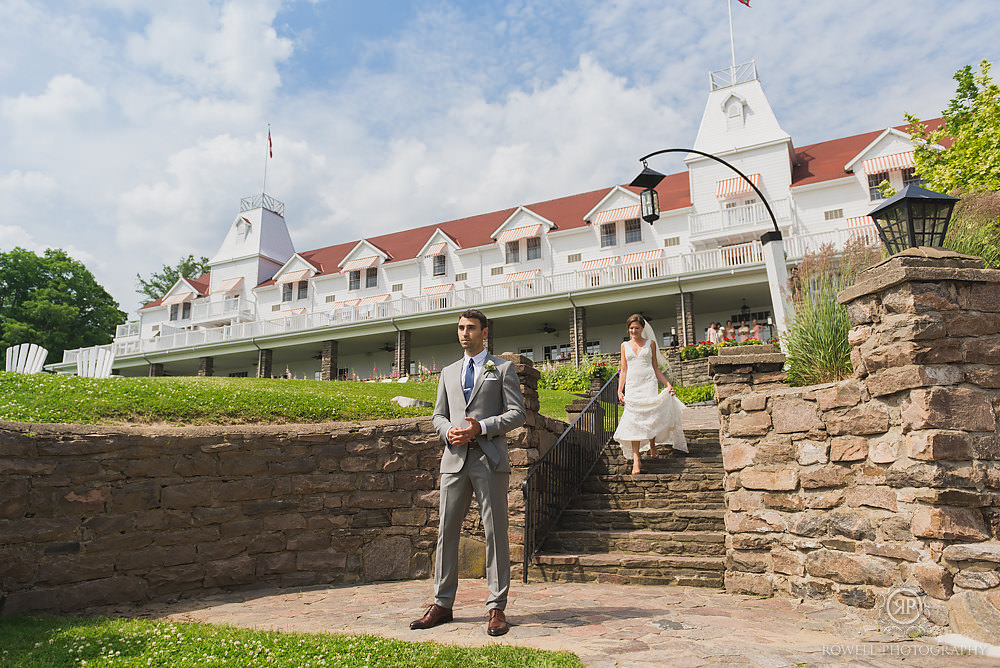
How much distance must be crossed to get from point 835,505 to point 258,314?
3663 cm

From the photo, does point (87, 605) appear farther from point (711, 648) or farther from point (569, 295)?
point (569, 295)

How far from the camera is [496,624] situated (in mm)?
3850

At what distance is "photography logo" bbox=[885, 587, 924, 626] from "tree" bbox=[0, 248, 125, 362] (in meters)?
45.8

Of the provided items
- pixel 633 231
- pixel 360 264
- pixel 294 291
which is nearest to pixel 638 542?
pixel 633 231

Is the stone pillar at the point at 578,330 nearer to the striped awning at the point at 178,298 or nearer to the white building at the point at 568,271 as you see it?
the white building at the point at 568,271

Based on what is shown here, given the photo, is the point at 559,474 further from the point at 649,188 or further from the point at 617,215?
the point at 617,215

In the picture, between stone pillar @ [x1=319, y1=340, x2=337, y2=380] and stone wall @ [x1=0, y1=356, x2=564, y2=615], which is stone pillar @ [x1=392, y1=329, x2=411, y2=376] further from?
stone wall @ [x1=0, y1=356, x2=564, y2=615]

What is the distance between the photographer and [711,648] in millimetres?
3590

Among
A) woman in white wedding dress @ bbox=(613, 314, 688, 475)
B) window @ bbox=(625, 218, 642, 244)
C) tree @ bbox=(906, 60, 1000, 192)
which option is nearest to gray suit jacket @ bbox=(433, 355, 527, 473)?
woman in white wedding dress @ bbox=(613, 314, 688, 475)

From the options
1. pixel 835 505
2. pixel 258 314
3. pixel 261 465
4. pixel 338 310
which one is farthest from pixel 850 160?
pixel 258 314

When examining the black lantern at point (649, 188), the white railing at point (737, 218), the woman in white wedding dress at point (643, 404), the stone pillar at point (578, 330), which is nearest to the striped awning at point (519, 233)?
the stone pillar at point (578, 330)

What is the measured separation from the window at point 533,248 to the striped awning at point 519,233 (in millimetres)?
440

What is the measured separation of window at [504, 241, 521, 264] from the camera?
3098cm

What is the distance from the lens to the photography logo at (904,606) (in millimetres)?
3992
